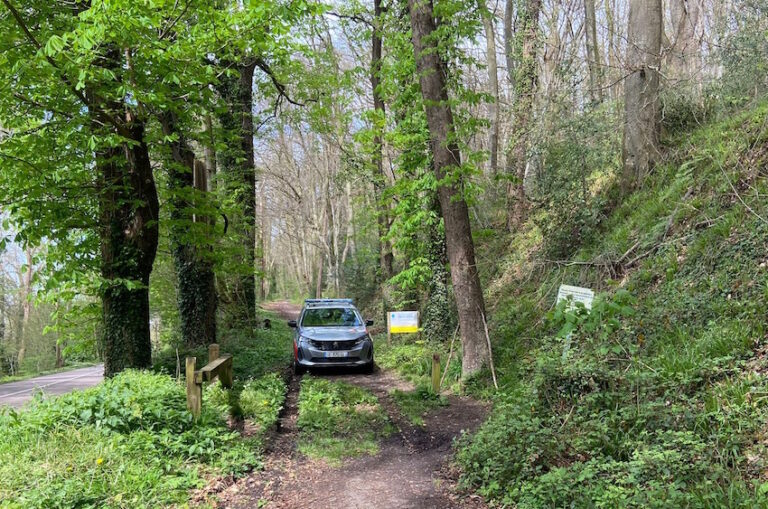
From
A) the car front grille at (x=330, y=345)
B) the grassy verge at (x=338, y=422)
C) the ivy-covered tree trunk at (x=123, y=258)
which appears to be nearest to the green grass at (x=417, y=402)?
the grassy verge at (x=338, y=422)

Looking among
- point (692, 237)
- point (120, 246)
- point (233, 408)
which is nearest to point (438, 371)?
point (233, 408)

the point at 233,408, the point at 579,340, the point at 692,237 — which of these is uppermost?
the point at 692,237

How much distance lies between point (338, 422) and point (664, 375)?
432cm

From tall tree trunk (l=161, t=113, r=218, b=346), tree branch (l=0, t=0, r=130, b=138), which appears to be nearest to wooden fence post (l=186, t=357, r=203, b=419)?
tree branch (l=0, t=0, r=130, b=138)

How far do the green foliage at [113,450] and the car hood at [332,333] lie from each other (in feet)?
14.5

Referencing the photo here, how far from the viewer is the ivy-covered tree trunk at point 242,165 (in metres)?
14.8

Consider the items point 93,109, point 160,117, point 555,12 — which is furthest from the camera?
point 555,12

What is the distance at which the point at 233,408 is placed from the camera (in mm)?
6742

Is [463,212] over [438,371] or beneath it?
over

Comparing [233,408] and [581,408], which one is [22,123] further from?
[581,408]

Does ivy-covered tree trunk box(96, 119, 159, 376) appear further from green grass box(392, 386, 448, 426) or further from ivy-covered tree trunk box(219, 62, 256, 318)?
ivy-covered tree trunk box(219, 62, 256, 318)

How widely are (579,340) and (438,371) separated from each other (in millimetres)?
2526

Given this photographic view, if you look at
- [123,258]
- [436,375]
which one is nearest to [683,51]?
[436,375]

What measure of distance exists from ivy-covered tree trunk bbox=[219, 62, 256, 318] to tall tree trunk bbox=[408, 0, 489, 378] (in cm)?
751
